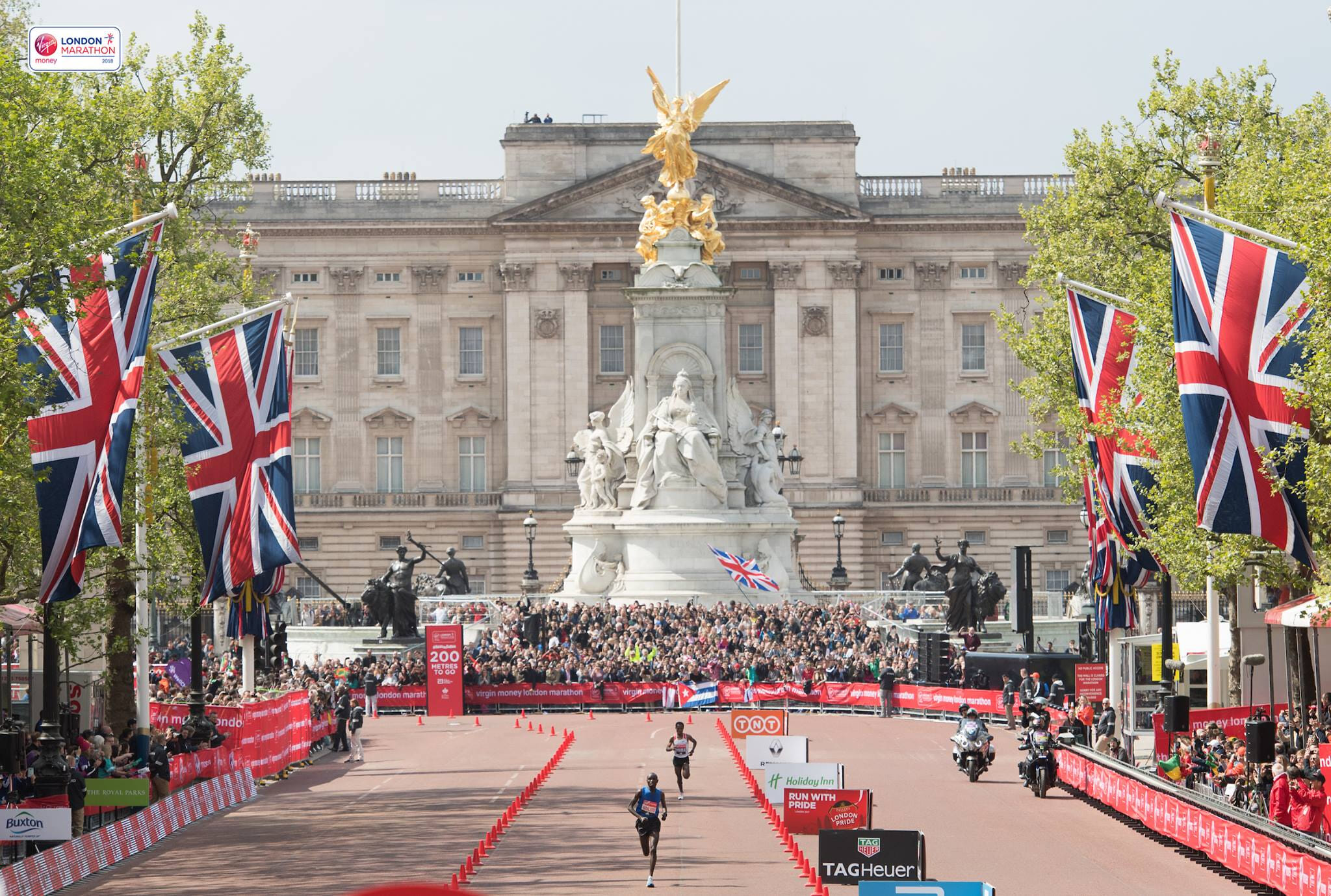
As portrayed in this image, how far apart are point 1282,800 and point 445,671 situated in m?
31.2

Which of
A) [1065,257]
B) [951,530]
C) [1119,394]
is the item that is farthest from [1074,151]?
[951,530]

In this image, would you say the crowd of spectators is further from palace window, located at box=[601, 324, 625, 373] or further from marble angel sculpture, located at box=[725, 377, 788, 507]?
palace window, located at box=[601, 324, 625, 373]

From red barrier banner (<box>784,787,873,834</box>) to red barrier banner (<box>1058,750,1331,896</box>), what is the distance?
4.01 metres

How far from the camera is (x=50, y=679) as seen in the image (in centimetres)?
3372

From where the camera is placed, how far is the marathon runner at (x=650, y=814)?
24953 millimetres

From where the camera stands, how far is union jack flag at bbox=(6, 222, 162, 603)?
25.6 meters

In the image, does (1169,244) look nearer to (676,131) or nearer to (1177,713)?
(1177,713)

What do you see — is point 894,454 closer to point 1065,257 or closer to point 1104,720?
point 1065,257

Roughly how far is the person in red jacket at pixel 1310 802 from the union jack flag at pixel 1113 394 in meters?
9.07

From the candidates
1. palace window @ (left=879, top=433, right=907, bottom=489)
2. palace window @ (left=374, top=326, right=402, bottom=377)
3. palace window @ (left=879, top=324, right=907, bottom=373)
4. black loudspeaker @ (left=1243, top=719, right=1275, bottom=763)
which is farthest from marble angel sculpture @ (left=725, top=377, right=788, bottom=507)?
black loudspeaker @ (left=1243, top=719, right=1275, bottom=763)

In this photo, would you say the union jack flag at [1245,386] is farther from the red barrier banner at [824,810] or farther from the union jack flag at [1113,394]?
the union jack flag at [1113,394]

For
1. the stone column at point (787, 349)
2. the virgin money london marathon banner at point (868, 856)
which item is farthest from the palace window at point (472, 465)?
the virgin money london marathon banner at point (868, 856)

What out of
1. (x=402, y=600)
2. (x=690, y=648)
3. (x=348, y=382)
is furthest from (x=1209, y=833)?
(x=348, y=382)

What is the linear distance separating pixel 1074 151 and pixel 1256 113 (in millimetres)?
4150
